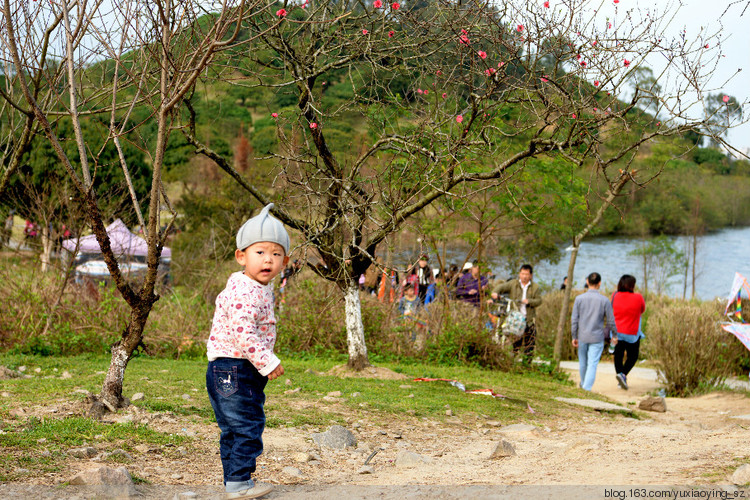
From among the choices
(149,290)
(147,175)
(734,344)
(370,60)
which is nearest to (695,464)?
(149,290)

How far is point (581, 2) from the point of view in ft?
24.5

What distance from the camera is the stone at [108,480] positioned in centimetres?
398

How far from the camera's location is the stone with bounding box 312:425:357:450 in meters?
5.73

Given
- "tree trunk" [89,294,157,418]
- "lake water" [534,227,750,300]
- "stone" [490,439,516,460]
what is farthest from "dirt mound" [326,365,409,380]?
"lake water" [534,227,750,300]

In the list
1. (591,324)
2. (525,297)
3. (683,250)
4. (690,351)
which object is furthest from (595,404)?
(683,250)

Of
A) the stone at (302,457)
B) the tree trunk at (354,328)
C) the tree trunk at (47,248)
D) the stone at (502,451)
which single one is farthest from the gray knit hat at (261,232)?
the tree trunk at (47,248)

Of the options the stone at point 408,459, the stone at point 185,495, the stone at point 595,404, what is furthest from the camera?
the stone at point 595,404

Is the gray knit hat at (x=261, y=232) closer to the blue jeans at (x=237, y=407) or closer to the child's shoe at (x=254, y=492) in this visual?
the blue jeans at (x=237, y=407)

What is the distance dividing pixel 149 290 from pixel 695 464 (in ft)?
12.4

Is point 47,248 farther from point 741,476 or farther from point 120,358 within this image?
point 741,476

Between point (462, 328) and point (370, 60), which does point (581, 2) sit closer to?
point (370, 60)

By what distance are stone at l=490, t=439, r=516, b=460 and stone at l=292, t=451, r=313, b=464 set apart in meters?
1.37

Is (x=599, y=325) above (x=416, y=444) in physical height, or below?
above

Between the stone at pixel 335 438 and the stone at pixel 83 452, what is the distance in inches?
66.7
